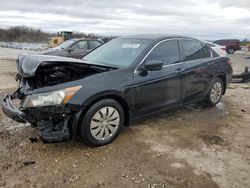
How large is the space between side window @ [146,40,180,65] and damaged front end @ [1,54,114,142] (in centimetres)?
112

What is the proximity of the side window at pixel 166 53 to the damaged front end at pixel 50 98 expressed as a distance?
1.12 meters

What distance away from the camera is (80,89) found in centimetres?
323

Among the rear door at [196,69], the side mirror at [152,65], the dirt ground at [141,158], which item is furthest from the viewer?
the rear door at [196,69]

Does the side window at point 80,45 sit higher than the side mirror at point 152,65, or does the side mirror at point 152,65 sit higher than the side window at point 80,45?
the side window at point 80,45

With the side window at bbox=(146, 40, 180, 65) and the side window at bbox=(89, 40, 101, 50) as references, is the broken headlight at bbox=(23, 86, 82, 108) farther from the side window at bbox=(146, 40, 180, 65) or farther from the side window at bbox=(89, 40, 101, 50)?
the side window at bbox=(89, 40, 101, 50)

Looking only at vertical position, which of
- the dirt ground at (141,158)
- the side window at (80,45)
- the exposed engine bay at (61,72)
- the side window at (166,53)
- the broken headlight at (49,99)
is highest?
the side window at (80,45)

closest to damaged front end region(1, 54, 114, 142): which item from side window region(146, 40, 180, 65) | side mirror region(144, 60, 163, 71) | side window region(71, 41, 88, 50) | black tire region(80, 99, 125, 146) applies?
black tire region(80, 99, 125, 146)

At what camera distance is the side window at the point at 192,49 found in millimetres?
4672

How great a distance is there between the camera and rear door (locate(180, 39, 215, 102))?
15.1ft

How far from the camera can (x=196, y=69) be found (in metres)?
4.75

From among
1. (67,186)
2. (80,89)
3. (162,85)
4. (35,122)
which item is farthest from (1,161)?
(162,85)

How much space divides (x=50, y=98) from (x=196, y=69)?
2830 mm

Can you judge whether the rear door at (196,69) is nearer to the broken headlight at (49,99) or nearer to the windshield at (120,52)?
the windshield at (120,52)

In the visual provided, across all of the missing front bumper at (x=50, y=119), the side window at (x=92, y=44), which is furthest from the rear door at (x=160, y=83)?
the side window at (x=92, y=44)
